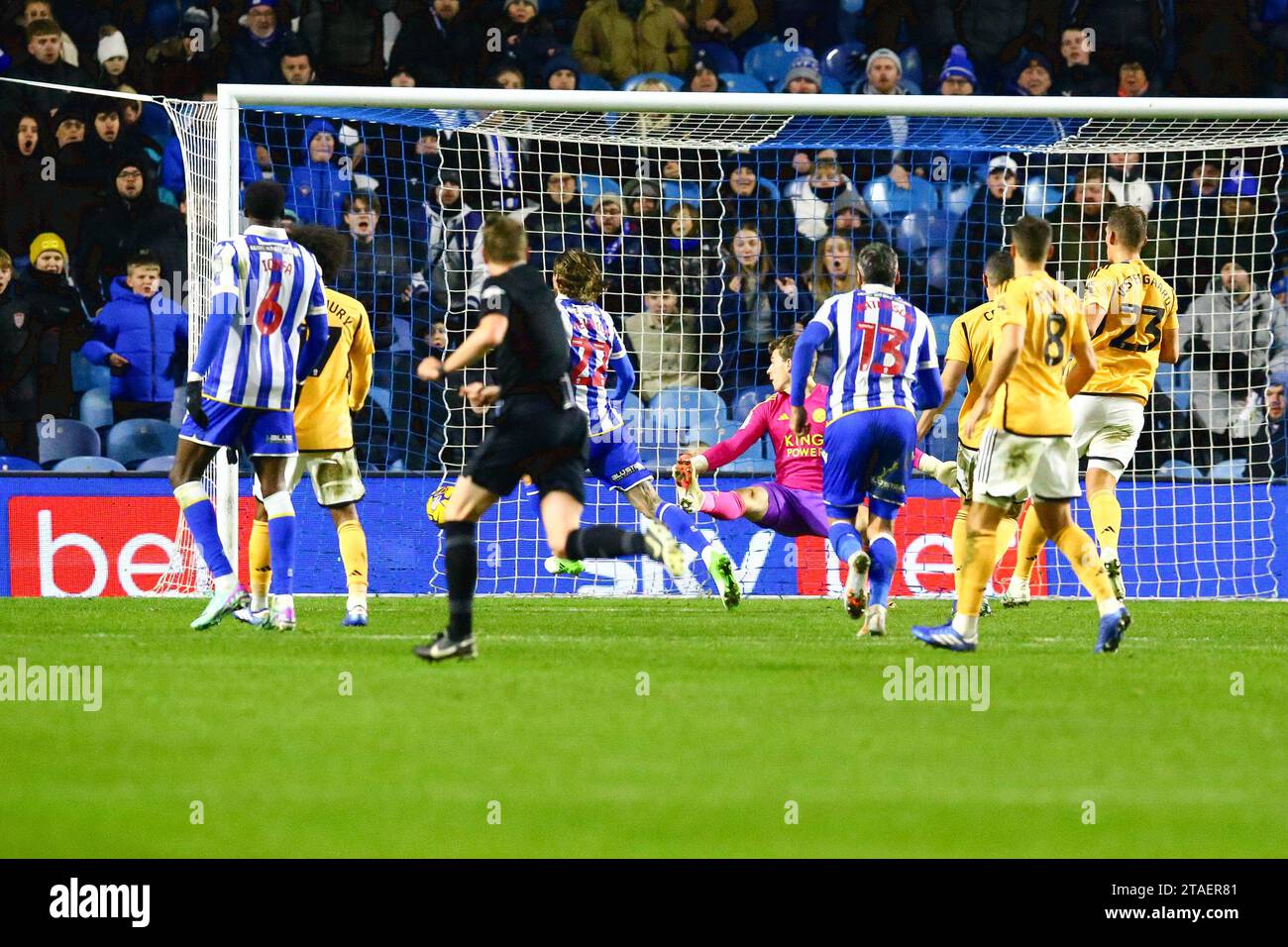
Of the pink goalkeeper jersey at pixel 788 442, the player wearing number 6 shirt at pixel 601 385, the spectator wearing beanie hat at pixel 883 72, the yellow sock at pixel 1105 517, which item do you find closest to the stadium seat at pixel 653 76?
the spectator wearing beanie hat at pixel 883 72

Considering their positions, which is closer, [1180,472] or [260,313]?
[260,313]

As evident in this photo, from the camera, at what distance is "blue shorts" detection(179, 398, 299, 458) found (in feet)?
32.2

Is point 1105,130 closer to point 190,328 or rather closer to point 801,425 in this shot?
point 801,425

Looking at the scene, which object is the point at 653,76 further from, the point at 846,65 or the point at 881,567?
the point at 881,567

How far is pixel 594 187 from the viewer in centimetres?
1697

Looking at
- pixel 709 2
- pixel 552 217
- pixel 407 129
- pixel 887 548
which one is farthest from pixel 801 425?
pixel 709 2

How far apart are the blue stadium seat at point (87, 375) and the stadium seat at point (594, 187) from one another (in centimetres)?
431

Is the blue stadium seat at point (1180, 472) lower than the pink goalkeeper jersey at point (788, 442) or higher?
lower

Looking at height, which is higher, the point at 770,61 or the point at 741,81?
the point at 770,61

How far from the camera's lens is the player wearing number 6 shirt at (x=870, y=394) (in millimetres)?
10234

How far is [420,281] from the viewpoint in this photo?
15883mm

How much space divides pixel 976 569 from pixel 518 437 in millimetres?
2370
